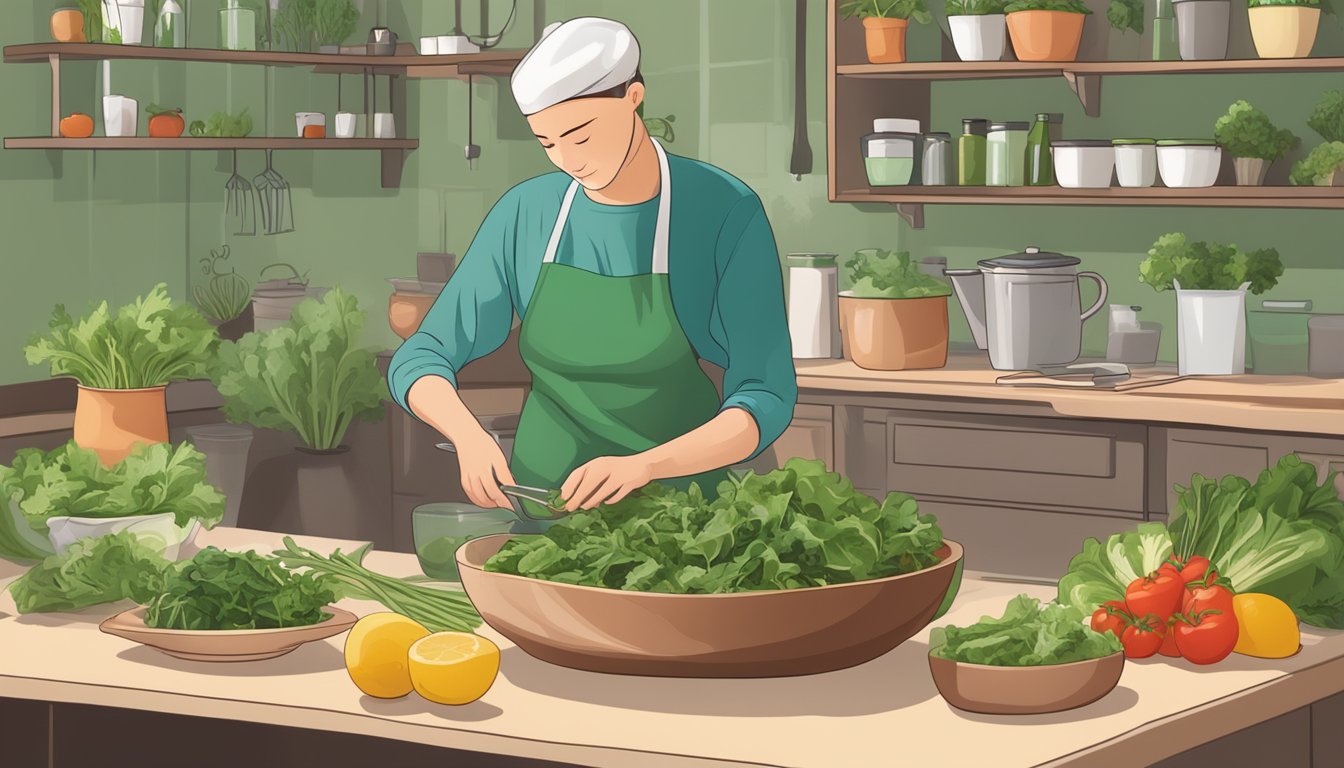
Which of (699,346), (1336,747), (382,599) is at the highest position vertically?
(699,346)

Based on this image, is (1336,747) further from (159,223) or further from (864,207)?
(159,223)

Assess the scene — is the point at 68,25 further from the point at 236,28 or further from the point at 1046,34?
the point at 1046,34

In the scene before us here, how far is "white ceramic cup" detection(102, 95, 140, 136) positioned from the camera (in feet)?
15.0

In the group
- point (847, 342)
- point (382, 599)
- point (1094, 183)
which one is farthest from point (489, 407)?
point (382, 599)

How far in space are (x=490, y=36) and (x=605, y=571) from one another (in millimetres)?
3636

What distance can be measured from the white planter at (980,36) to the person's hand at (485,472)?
2545mm

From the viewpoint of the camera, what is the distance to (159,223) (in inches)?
200

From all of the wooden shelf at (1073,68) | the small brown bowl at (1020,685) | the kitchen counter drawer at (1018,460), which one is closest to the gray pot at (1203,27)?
the wooden shelf at (1073,68)

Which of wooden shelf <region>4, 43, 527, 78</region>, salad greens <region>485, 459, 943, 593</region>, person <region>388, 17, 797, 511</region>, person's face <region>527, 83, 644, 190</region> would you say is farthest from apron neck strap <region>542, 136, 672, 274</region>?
wooden shelf <region>4, 43, 527, 78</region>

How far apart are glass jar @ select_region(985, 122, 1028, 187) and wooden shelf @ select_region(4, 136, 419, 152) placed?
1.73m

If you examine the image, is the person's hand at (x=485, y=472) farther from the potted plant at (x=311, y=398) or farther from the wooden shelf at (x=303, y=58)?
the wooden shelf at (x=303, y=58)

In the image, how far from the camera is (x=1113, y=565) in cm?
203

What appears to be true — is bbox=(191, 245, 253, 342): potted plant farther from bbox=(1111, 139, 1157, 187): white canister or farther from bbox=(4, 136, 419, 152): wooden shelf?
bbox=(1111, 139, 1157, 187): white canister

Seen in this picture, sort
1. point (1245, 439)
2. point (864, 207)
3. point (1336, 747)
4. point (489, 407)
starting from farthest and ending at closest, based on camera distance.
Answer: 1. point (864, 207)
2. point (489, 407)
3. point (1245, 439)
4. point (1336, 747)
